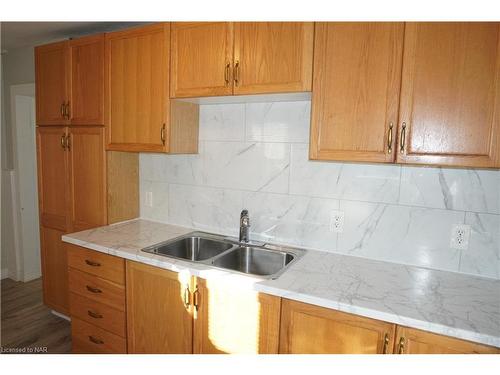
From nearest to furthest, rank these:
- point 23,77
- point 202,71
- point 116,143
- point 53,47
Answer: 1. point 202,71
2. point 116,143
3. point 53,47
4. point 23,77

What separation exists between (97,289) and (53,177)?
110 centimetres

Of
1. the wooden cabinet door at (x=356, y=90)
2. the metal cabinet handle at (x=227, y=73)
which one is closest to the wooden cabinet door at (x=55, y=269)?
the metal cabinet handle at (x=227, y=73)

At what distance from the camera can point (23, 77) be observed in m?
3.23

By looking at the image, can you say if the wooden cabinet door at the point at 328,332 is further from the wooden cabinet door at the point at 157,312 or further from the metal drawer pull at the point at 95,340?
the metal drawer pull at the point at 95,340

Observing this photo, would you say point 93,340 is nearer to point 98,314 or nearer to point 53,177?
point 98,314

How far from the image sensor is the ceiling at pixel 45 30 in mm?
2494

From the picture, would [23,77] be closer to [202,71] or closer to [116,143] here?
[116,143]

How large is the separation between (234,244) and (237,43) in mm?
1167

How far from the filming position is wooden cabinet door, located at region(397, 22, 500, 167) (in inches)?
50.4

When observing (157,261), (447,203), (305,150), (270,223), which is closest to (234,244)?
(270,223)

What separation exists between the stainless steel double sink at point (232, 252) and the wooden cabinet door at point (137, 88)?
2.03 feet

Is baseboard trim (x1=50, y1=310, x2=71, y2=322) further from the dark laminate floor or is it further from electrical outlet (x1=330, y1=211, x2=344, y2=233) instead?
electrical outlet (x1=330, y1=211, x2=344, y2=233)

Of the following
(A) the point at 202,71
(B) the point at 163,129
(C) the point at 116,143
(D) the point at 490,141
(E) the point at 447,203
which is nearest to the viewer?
(D) the point at 490,141

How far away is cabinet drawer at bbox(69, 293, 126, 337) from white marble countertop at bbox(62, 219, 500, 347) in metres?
0.38
